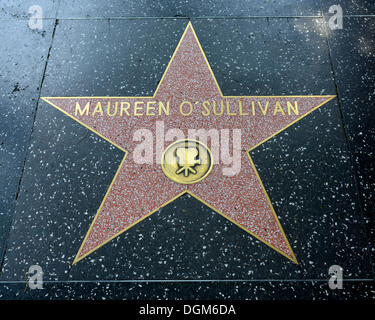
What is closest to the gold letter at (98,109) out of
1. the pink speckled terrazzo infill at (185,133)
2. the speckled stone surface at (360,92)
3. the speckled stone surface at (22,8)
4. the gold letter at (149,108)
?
the pink speckled terrazzo infill at (185,133)

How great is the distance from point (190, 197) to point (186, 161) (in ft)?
0.69

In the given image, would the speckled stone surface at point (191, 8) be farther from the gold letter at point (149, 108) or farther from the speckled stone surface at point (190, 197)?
the gold letter at point (149, 108)

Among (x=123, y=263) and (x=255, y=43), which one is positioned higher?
(x=255, y=43)

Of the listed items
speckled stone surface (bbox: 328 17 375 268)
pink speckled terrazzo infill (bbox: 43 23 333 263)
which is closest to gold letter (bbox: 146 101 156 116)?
pink speckled terrazzo infill (bbox: 43 23 333 263)

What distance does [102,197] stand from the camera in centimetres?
159

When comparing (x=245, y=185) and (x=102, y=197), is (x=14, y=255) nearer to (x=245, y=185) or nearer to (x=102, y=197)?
(x=102, y=197)

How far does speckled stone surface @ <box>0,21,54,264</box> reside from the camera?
1644mm

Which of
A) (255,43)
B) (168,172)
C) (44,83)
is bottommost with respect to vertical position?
(168,172)

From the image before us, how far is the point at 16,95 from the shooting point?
6.18 ft

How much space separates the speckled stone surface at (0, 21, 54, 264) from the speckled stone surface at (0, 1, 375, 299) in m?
0.03

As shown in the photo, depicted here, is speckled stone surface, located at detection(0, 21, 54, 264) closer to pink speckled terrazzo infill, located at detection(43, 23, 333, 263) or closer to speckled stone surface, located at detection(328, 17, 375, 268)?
pink speckled terrazzo infill, located at detection(43, 23, 333, 263)

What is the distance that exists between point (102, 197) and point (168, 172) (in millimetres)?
393
